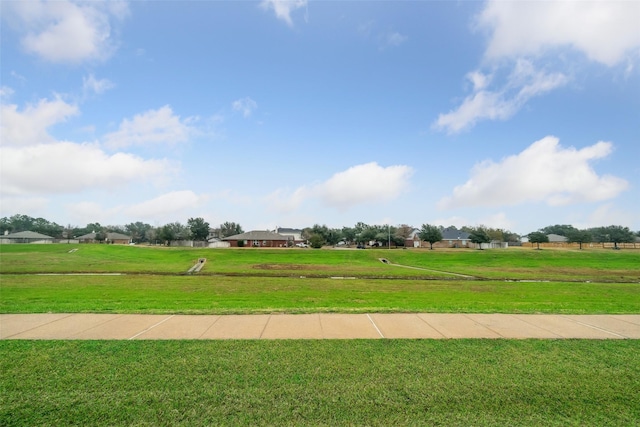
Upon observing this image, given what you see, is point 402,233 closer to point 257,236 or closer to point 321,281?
point 257,236

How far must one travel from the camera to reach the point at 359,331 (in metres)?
7.52

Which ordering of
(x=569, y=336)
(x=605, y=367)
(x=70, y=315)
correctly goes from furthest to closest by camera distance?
(x=70, y=315) < (x=569, y=336) < (x=605, y=367)

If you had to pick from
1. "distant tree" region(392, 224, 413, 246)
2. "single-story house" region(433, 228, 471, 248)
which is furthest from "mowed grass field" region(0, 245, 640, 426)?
"single-story house" region(433, 228, 471, 248)

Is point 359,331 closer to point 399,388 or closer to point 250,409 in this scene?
point 399,388

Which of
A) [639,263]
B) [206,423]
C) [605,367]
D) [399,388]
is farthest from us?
[639,263]

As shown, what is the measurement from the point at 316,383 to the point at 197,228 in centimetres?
9741

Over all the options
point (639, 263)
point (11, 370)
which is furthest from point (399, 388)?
point (639, 263)

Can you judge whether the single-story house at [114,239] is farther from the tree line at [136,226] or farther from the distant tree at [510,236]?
the distant tree at [510,236]

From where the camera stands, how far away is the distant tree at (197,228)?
9556cm

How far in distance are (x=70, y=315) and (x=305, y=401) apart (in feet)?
26.6

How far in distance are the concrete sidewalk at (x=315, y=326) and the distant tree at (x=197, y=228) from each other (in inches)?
3566

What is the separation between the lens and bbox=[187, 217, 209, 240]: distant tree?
95.6m

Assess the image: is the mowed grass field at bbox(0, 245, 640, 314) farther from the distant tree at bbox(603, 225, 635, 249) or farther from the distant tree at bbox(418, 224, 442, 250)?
the distant tree at bbox(603, 225, 635, 249)

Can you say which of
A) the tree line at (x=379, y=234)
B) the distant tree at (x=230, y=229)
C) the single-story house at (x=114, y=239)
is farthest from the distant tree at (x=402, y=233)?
the single-story house at (x=114, y=239)
